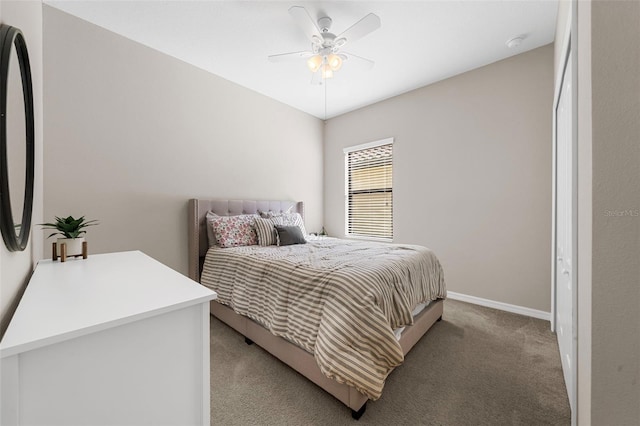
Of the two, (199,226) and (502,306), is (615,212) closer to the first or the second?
(502,306)

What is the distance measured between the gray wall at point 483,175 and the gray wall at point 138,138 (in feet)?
7.01

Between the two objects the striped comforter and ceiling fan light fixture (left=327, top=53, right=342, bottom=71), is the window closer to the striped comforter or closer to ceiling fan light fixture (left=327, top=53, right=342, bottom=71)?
the striped comforter

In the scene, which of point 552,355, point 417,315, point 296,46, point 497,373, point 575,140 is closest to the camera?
point 575,140

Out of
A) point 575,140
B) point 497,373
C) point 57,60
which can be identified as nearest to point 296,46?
point 57,60

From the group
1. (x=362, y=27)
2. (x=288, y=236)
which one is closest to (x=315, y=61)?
(x=362, y=27)

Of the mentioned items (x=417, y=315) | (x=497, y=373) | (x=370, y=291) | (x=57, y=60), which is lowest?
(x=497, y=373)

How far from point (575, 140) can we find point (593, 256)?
66 cm

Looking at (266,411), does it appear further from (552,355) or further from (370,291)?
(552,355)

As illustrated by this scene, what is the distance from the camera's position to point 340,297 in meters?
1.47

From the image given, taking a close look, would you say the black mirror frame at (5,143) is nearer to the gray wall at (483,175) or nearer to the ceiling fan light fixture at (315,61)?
the ceiling fan light fixture at (315,61)

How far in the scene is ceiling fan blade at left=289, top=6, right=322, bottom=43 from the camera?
1824 millimetres

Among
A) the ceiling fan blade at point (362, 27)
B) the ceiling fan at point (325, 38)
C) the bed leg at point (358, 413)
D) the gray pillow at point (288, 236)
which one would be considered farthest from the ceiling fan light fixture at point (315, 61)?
the bed leg at point (358, 413)

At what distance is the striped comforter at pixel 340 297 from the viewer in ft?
4.47

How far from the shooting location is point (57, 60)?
83.4 inches
